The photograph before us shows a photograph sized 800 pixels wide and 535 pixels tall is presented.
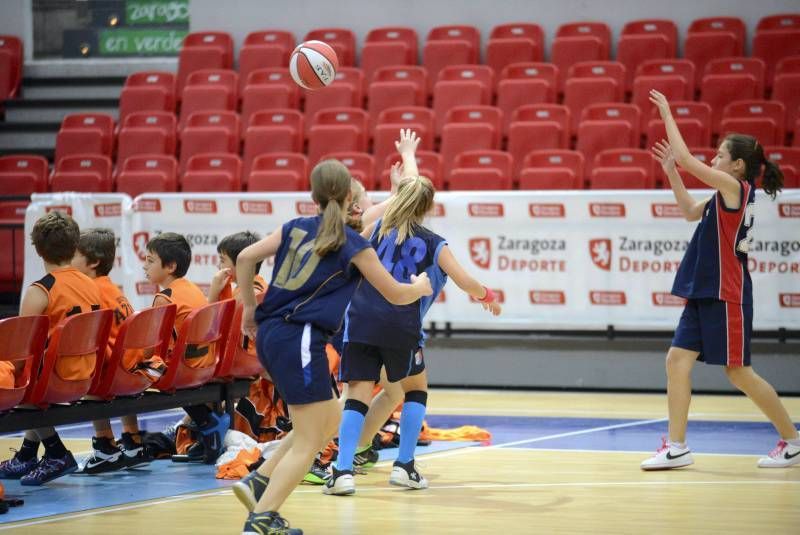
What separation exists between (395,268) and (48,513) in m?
2.12

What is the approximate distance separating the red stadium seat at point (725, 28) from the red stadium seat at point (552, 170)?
2946 mm

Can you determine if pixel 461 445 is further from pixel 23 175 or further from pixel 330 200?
pixel 23 175

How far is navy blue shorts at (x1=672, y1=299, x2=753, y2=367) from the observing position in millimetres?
6699

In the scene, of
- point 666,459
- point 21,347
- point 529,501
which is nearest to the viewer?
point 21,347

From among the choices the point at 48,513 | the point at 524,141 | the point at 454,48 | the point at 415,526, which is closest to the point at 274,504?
the point at 415,526

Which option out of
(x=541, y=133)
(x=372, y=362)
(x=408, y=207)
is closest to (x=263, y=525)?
(x=372, y=362)

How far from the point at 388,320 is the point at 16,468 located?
2.47 m

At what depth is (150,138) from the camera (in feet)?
46.4

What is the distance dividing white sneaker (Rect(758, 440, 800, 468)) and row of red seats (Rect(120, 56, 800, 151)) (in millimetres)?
5920

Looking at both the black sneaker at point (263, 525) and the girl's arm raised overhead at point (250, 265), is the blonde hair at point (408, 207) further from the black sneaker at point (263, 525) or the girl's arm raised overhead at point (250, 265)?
the black sneaker at point (263, 525)

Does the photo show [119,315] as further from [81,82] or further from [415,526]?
[81,82]

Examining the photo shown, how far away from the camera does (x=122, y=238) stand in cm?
1129

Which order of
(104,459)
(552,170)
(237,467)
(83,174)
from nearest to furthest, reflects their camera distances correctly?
(237,467) < (104,459) < (552,170) < (83,174)

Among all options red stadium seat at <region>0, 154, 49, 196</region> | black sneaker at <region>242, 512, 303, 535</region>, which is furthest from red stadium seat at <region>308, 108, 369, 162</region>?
black sneaker at <region>242, 512, 303, 535</region>
